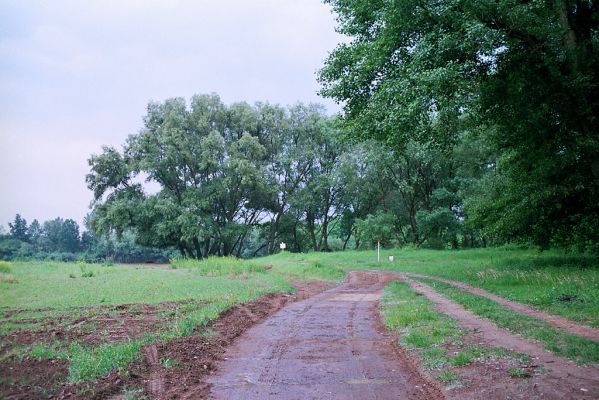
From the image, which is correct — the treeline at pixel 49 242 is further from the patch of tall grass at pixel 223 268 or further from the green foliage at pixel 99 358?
the patch of tall grass at pixel 223 268

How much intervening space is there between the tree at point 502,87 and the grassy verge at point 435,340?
5.53 metres

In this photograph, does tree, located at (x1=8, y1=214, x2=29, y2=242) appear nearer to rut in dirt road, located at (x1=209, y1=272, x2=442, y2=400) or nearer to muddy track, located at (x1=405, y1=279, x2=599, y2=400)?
rut in dirt road, located at (x1=209, y1=272, x2=442, y2=400)

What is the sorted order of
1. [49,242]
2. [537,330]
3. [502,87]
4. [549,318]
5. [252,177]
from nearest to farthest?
[537,330]
[549,318]
[502,87]
[49,242]
[252,177]

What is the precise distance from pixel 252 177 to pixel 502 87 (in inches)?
1256

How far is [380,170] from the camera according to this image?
46.3 meters

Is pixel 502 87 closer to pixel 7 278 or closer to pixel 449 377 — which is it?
pixel 449 377

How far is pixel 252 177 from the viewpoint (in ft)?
148

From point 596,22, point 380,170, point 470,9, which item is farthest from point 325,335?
point 380,170

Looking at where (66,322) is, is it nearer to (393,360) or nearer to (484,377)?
(393,360)

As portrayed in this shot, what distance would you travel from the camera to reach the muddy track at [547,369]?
16.4ft

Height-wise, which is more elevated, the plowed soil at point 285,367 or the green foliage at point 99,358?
the green foliage at point 99,358

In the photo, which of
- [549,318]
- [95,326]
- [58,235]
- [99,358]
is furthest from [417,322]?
[58,235]

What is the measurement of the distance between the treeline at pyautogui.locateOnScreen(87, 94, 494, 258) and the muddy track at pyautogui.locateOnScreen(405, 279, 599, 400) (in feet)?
101

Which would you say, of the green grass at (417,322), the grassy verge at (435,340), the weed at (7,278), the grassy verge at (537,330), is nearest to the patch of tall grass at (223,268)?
the weed at (7,278)
